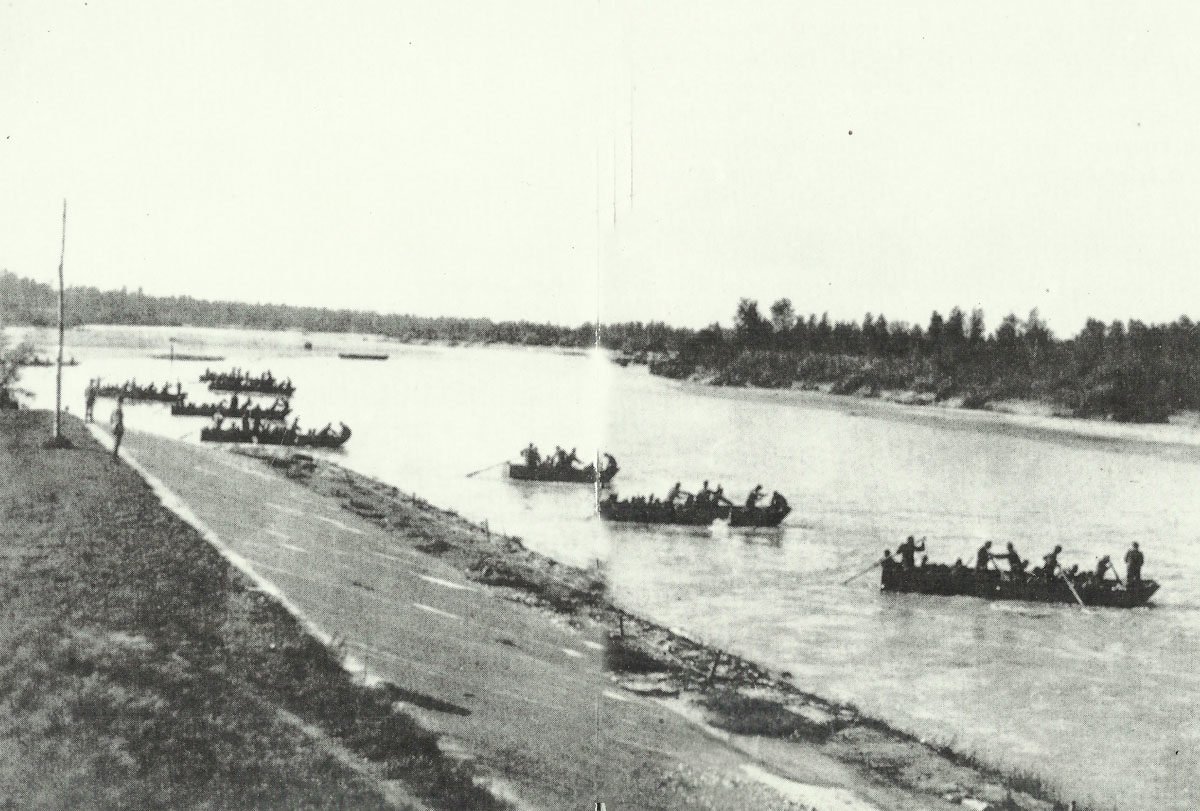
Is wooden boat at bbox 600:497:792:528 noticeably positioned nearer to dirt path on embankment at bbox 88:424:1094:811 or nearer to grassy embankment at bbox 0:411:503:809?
dirt path on embankment at bbox 88:424:1094:811

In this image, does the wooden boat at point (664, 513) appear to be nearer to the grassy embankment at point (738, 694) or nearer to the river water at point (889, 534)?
the river water at point (889, 534)

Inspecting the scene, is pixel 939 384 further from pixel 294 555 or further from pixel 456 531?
pixel 294 555

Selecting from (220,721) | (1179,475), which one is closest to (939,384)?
(1179,475)

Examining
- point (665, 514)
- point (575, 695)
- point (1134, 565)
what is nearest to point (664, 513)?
point (665, 514)

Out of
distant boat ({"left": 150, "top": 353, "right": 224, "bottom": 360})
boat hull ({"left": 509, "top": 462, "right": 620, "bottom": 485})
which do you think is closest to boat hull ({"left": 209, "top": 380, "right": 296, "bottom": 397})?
distant boat ({"left": 150, "top": 353, "right": 224, "bottom": 360})

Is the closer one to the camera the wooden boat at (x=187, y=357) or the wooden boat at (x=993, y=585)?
the wooden boat at (x=993, y=585)

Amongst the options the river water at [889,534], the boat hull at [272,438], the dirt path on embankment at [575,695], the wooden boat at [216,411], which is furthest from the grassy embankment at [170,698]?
the wooden boat at [216,411]

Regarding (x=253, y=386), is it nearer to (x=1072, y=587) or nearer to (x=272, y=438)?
(x=272, y=438)

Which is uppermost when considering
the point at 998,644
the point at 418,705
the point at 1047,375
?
the point at 1047,375
